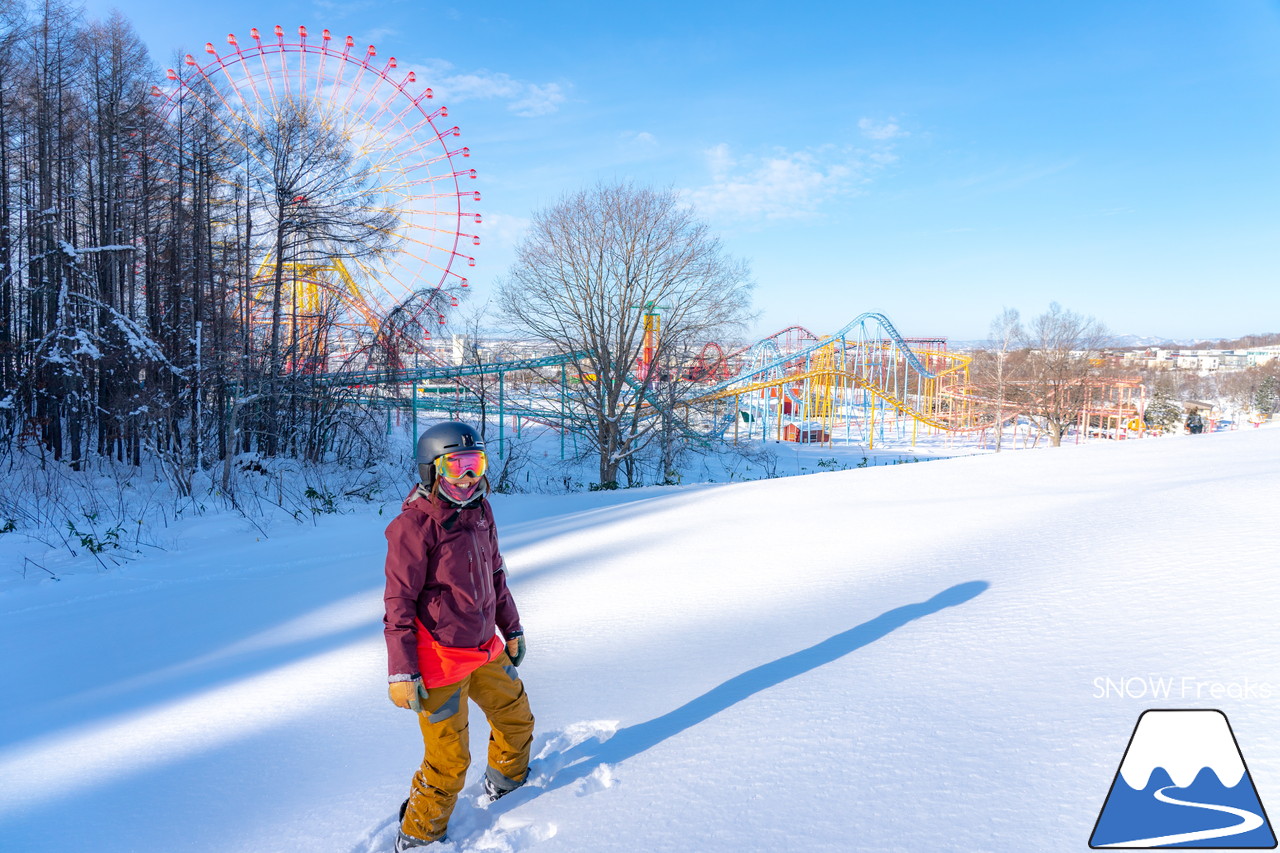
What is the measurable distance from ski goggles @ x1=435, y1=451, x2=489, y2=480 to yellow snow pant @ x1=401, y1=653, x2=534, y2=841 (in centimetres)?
68

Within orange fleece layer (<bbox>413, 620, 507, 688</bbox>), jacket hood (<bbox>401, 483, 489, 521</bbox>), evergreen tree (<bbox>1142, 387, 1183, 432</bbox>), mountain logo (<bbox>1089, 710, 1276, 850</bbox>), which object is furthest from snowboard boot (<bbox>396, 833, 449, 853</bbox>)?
evergreen tree (<bbox>1142, 387, 1183, 432</bbox>)

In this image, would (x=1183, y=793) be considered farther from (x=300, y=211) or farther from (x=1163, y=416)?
(x=1163, y=416)

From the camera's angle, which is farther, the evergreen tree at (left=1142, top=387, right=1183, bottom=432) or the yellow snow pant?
the evergreen tree at (left=1142, top=387, right=1183, bottom=432)

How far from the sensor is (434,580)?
7.07 feet

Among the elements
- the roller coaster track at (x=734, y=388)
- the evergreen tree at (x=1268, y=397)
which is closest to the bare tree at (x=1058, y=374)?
the roller coaster track at (x=734, y=388)

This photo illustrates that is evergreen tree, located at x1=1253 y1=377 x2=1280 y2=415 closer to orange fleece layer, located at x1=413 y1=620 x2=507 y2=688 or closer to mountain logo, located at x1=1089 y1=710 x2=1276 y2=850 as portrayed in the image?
mountain logo, located at x1=1089 y1=710 x2=1276 y2=850

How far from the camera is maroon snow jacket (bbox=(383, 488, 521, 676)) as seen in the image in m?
2.07

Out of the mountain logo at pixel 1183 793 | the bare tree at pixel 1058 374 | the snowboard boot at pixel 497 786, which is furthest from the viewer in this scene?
the bare tree at pixel 1058 374

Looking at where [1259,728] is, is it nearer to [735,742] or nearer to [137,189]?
[735,742]

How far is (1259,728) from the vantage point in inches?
68.0

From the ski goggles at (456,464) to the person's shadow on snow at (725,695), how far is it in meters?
1.09

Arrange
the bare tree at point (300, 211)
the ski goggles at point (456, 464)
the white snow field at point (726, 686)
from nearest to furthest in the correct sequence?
the white snow field at point (726, 686), the ski goggles at point (456, 464), the bare tree at point (300, 211)

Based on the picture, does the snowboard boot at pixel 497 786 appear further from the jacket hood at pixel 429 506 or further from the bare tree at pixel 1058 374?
the bare tree at pixel 1058 374

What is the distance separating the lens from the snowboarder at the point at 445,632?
2041mm
